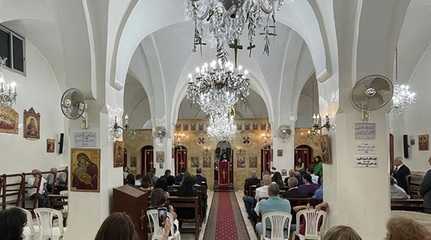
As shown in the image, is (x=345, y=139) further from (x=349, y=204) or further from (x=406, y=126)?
(x=406, y=126)

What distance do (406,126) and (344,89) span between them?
30.6ft

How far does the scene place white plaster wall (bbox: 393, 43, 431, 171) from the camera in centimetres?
1341

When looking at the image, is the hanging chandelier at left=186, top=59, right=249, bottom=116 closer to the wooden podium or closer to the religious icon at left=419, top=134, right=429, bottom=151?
the wooden podium

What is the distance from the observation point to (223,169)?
79.7 ft

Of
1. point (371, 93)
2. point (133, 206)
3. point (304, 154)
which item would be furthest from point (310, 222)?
point (304, 154)

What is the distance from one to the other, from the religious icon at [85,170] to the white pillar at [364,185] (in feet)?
12.8

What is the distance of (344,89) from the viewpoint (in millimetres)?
6777

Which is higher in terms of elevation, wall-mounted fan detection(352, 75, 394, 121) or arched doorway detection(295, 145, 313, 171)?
wall-mounted fan detection(352, 75, 394, 121)

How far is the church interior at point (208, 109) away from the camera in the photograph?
6406 mm

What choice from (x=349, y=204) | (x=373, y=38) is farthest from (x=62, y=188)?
(x=373, y=38)

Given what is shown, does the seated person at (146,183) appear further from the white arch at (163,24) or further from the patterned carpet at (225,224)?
the white arch at (163,24)

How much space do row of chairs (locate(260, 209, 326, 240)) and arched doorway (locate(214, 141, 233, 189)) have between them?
56.6 feet

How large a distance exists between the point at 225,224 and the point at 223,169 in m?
13.4

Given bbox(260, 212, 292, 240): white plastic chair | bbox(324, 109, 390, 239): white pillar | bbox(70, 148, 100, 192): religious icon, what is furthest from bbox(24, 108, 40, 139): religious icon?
bbox(324, 109, 390, 239): white pillar
